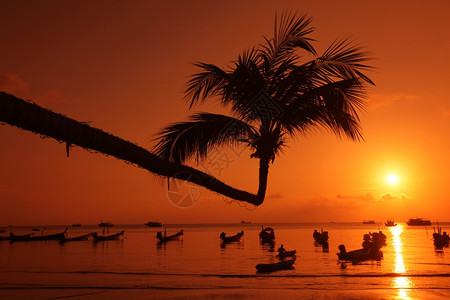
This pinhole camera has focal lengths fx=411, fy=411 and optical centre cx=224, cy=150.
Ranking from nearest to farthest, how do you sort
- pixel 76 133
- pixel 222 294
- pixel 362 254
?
pixel 76 133, pixel 222 294, pixel 362 254

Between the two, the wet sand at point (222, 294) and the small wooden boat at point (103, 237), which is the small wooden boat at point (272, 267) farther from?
the small wooden boat at point (103, 237)

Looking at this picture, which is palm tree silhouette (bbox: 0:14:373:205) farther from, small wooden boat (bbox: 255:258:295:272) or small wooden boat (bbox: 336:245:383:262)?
small wooden boat (bbox: 336:245:383:262)

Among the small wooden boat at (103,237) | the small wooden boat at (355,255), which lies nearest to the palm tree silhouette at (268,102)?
the small wooden boat at (355,255)

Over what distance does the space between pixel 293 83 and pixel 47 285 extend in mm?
A: 23246

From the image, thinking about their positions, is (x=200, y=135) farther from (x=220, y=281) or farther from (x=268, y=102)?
(x=220, y=281)

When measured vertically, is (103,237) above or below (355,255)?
below

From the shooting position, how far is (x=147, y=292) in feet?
67.5

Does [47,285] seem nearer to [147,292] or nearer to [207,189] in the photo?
[147,292]

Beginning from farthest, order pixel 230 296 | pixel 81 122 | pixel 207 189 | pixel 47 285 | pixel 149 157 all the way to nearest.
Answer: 1. pixel 47 285
2. pixel 230 296
3. pixel 207 189
4. pixel 149 157
5. pixel 81 122

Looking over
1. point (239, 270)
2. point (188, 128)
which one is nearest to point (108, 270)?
point (239, 270)

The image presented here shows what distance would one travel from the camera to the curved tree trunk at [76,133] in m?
1.94

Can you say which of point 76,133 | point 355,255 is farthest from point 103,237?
point 76,133

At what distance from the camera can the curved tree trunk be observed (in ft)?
6.36

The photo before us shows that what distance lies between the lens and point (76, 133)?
7.27ft
